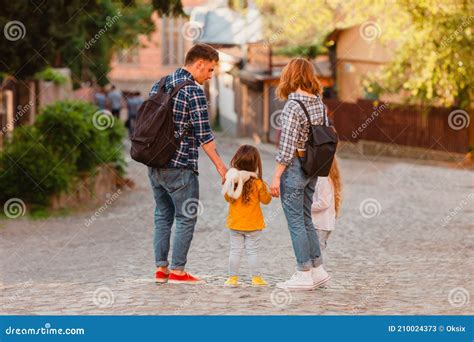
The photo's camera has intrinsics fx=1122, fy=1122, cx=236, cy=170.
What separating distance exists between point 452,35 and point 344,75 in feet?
54.2

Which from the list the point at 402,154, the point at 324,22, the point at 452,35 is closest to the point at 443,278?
the point at 452,35

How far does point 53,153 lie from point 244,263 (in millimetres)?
7044

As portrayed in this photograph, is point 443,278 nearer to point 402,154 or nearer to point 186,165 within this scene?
point 186,165

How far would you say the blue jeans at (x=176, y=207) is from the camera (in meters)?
8.08

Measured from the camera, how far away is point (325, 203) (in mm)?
8773

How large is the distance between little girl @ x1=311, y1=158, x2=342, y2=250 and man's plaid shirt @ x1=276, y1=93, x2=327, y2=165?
2.33 feet

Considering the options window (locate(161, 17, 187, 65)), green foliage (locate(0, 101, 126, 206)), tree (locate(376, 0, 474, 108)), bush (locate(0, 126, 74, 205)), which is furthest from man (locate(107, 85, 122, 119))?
window (locate(161, 17, 187, 65))

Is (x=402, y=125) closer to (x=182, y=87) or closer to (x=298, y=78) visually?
(x=298, y=78)

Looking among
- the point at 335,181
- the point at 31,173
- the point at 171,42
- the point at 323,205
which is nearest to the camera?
the point at 323,205

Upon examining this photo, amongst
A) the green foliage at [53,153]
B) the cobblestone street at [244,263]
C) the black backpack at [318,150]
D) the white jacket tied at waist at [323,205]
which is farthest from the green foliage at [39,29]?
the black backpack at [318,150]

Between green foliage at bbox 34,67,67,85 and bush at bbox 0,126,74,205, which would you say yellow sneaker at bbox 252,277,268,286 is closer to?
bush at bbox 0,126,74,205

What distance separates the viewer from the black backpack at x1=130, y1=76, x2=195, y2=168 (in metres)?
7.98

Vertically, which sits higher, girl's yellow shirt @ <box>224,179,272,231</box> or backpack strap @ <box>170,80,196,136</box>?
backpack strap @ <box>170,80,196,136</box>

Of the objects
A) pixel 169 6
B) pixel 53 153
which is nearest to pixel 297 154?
pixel 169 6
